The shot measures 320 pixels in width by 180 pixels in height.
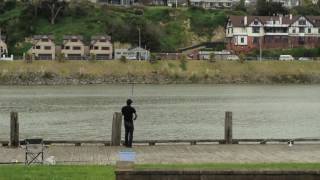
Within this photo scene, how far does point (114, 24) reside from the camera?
17550cm

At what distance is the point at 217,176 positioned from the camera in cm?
1441

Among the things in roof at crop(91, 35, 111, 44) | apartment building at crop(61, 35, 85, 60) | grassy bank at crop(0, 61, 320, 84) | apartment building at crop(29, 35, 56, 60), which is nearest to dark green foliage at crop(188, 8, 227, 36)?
roof at crop(91, 35, 111, 44)

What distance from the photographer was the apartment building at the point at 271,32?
17362 cm

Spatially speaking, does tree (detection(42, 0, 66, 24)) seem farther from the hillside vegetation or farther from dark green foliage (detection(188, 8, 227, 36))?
dark green foliage (detection(188, 8, 227, 36))

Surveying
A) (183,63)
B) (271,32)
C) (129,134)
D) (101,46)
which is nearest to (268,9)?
(271,32)

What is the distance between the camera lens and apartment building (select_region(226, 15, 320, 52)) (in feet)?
570

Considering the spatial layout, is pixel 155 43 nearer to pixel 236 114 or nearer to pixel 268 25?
pixel 268 25

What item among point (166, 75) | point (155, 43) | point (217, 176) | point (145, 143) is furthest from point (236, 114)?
point (155, 43)

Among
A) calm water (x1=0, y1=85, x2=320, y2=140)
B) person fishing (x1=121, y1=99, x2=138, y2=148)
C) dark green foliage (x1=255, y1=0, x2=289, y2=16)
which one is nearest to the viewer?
person fishing (x1=121, y1=99, x2=138, y2=148)

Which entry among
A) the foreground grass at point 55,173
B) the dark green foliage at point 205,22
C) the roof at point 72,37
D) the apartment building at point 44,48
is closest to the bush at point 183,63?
the roof at point 72,37

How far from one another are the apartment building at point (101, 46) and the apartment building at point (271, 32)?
3487 centimetres

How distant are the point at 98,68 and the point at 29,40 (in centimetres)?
4325

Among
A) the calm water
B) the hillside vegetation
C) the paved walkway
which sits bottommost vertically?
the calm water

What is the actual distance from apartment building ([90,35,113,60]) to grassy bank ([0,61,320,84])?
21436mm
